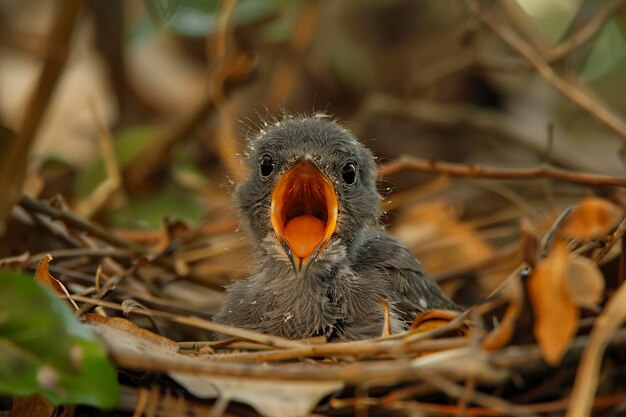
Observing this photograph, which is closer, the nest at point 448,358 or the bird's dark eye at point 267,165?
the nest at point 448,358

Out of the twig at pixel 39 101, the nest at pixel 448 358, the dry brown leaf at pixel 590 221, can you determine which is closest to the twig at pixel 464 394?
the nest at pixel 448 358

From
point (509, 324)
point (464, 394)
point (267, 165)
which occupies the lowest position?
point (464, 394)

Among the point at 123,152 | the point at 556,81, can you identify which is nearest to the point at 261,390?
the point at 556,81

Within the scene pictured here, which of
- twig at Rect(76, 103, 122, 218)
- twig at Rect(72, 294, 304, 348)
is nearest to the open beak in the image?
twig at Rect(72, 294, 304, 348)

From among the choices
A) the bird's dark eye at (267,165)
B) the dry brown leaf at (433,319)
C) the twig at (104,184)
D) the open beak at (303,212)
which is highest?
the twig at (104,184)

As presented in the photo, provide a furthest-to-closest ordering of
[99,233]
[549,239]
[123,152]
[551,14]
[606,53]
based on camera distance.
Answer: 1. [123,152]
2. [606,53]
3. [551,14]
4. [99,233]
5. [549,239]

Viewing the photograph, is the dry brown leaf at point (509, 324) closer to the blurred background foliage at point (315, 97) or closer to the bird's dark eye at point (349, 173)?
the bird's dark eye at point (349, 173)

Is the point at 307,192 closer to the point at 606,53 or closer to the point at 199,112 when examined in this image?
the point at 199,112
